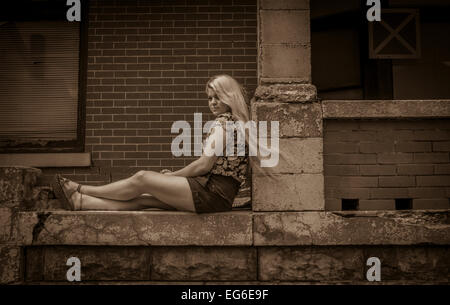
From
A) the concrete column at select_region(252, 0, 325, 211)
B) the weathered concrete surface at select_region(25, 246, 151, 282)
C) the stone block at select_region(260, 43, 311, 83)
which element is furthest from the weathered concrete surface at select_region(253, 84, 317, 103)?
the weathered concrete surface at select_region(25, 246, 151, 282)

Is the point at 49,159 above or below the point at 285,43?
below

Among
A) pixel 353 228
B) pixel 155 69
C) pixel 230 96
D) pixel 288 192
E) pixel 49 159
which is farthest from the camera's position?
pixel 155 69

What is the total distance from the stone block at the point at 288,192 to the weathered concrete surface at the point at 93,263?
3.70ft

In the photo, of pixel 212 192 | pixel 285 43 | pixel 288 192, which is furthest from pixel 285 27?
pixel 212 192

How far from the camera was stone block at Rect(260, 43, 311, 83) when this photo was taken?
368 centimetres

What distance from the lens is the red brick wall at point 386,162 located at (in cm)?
377

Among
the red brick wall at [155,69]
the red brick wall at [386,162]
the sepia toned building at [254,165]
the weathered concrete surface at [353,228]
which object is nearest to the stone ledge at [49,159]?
the sepia toned building at [254,165]

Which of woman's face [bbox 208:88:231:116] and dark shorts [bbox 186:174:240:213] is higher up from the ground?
woman's face [bbox 208:88:231:116]

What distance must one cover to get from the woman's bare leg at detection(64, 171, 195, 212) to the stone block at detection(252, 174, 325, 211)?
0.62m

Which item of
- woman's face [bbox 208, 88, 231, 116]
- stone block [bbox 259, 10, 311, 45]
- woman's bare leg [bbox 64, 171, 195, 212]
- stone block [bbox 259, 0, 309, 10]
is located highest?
stone block [bbox 259, 0, 309, 10]

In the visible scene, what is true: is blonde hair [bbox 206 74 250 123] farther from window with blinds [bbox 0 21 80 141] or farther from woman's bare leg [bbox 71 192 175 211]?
window with blinds [bbox 0 21 80 141]

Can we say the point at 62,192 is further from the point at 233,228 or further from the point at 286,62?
the point at 286,62

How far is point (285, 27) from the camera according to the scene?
371cm

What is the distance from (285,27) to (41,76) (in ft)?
10.4
